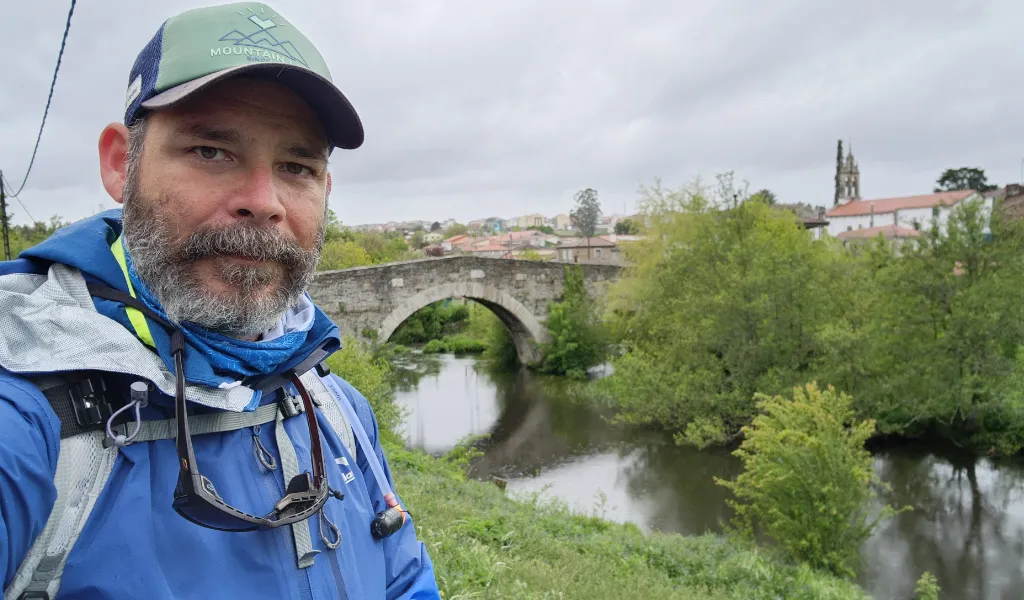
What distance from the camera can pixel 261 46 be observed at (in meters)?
0.95

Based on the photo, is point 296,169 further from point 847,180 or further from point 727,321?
point 847,180

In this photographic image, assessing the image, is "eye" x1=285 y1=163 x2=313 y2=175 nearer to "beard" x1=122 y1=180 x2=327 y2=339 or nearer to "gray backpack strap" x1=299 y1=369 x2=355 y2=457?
"beard" x1=122 y1=180 x2=327 y2=339

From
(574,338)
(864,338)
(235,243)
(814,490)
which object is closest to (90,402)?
(235,243)

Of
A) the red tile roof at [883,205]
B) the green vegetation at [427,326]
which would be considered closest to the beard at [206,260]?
the green vegetation at [427,326]

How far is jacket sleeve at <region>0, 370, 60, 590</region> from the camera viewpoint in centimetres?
71

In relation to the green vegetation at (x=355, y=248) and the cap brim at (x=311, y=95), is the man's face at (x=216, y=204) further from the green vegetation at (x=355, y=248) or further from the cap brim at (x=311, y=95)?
the green vegetation at (x=355, y=248)

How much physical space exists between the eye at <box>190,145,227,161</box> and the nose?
0.15 ft

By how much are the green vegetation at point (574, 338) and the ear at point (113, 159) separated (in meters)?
18.1

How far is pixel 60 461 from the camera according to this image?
771 mm

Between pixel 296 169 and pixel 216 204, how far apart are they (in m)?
0.15

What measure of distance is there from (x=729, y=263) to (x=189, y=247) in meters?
13.3

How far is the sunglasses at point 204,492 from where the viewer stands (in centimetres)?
84

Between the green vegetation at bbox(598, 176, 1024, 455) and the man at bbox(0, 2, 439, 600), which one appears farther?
the green vegetation at bbox(598, 176, 1024, 455)

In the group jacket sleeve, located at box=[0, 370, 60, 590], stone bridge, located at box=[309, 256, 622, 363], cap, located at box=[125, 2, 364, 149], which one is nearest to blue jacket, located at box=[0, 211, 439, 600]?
jacket sleeve, located at box=[0, 370, 60, 590]
